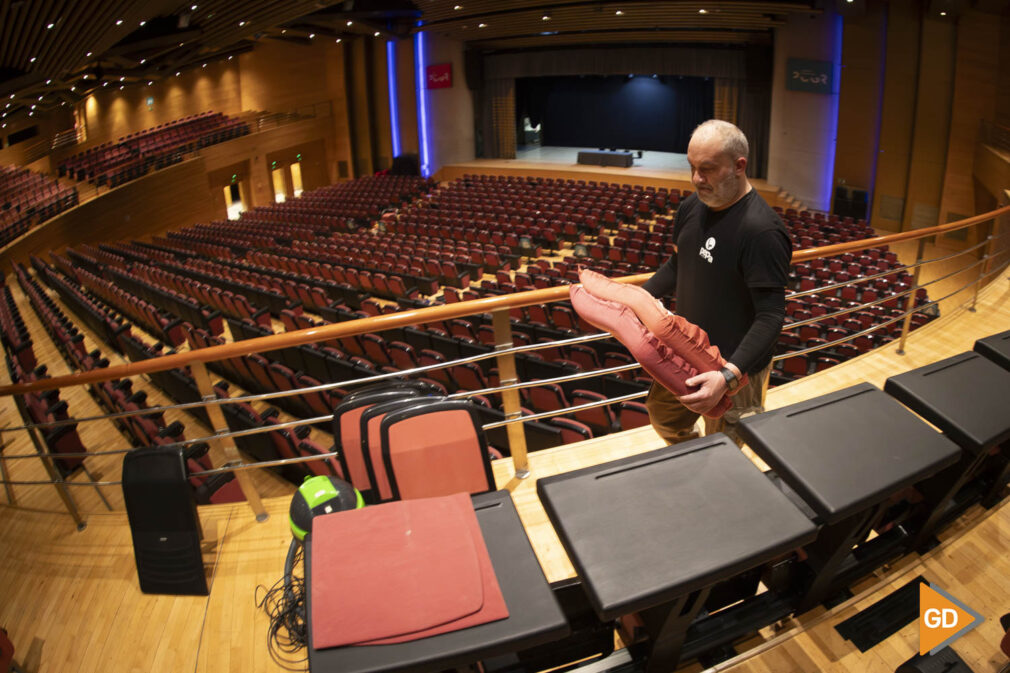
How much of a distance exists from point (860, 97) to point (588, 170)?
7.77 meters

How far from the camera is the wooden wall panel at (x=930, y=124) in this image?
1327 centimetres

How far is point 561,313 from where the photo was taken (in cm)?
779

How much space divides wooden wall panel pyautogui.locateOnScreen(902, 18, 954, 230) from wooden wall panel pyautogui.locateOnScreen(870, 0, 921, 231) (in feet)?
0.59

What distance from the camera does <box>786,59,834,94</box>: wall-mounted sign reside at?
15755 mm

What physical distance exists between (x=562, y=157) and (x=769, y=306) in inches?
882

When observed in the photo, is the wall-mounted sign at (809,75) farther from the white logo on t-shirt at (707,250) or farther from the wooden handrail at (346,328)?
the white logo on t-shirt at (707,250)

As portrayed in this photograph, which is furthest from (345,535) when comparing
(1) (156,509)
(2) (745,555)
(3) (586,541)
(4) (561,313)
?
(4) (561,313)

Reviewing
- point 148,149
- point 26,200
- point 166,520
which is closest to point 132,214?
point 26,200

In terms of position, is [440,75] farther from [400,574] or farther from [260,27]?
[400,574]

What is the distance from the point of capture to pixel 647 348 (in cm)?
164

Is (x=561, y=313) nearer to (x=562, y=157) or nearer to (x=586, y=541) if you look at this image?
(x=586, y=541)

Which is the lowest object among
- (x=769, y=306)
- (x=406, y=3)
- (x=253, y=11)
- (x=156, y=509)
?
(x=156, y=509)

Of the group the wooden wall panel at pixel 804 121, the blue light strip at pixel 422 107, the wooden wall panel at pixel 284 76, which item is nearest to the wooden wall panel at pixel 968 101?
the wooden wall panel at pixel 804 121

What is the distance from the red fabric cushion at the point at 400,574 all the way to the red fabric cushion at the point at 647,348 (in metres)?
0.59
